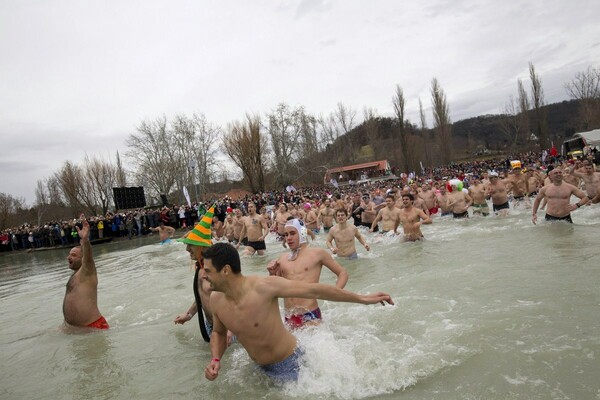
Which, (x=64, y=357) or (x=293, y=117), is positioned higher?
(x=293, y=117)

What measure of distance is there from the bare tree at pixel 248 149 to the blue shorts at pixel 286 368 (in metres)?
36.5

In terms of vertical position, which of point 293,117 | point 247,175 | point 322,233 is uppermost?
point 293,117

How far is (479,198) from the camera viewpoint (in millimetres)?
12703

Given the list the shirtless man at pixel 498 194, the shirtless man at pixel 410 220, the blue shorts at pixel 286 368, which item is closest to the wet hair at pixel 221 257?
the blue shorts at pixel 286 368

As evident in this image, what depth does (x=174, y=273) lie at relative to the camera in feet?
35.9

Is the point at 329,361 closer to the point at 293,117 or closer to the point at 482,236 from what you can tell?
the point at 482,236

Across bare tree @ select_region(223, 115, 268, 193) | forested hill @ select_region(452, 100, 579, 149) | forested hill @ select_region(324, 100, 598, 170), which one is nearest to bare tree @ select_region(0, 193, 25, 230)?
bare tree @ select_region(223, 115, 268, 193)

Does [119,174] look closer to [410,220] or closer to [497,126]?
[410,220]

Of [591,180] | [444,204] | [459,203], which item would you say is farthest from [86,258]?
[591,180]

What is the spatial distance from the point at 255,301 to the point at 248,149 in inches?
1450

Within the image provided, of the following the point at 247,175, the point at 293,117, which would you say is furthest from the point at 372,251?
the point at 293,117

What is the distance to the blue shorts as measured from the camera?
325 cm

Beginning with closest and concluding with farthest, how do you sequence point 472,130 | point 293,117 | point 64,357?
point 64,357 → point 293,117 → point 472,130

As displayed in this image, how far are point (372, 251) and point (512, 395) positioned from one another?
6946 millimetres
